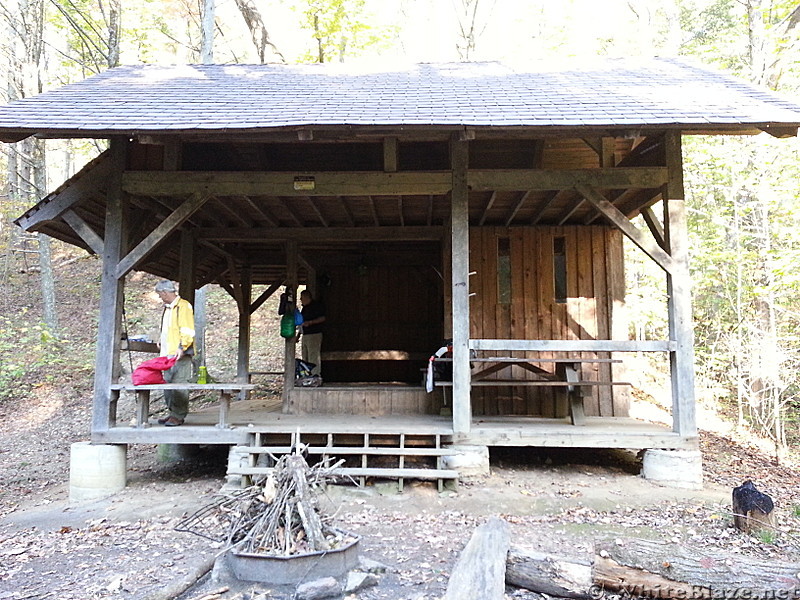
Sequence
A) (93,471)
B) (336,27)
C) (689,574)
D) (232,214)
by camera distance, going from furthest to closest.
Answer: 1. (336,27)
2. (232,214)
3. (93,471)
4. (689,574)

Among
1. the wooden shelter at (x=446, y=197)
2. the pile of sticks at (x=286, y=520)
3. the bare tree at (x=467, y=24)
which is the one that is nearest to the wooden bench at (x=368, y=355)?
the wooden shelter at (x=446, y=197)

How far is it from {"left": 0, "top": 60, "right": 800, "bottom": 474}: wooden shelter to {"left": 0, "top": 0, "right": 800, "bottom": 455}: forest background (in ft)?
7.97

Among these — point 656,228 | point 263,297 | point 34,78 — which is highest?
point 34,78

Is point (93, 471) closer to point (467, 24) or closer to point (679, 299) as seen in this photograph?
Result: point (679, 299)

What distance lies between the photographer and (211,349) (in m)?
15.3

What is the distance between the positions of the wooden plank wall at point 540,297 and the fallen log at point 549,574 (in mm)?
4434

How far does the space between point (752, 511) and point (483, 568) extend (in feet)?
8.51

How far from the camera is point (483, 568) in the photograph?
3232mm

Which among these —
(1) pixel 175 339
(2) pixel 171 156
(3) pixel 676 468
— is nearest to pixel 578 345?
(3) pixel 676 468

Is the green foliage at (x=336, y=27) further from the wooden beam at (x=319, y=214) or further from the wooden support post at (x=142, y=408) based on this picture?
the wooden support post at (x=142, y=408)

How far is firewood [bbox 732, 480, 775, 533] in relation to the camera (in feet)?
14.0

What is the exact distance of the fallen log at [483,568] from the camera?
2936mm

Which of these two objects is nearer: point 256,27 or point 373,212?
point 373,212

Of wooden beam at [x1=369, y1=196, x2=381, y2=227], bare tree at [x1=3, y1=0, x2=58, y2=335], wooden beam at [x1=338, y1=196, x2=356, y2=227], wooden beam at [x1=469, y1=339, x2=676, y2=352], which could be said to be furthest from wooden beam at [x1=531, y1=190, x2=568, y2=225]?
bare tree at [x1=3, y1=0, x2=58, y2=335]
